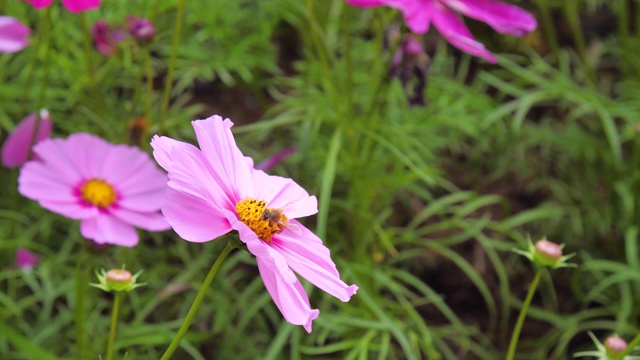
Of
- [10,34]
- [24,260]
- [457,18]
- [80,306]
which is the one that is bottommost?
[24,260]

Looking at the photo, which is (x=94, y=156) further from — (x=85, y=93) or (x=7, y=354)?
(x=85, y=93)

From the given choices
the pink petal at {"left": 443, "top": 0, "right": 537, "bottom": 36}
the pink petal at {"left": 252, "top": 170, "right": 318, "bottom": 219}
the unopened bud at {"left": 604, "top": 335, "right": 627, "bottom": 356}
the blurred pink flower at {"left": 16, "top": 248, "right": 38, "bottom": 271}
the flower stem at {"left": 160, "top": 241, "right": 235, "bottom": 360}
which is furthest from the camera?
the blurred pink flower at {"left": 16, "top": 248, "right": 38, "bottom": 271}

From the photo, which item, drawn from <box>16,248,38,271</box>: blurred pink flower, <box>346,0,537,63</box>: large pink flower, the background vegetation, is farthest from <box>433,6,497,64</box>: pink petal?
<box>16,248,38,271</box>: blurred pink flower

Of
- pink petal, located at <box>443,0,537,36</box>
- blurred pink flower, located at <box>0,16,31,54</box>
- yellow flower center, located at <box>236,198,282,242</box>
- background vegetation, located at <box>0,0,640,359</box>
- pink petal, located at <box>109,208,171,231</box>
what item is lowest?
background vegetation, located at <box>0,0,640,359</box>

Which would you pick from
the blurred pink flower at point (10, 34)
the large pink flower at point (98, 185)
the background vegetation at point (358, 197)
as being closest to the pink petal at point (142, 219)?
the large pink flower at point (98, 185)

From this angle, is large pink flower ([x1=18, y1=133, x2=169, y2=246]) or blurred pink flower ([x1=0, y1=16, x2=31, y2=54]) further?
blurred pink flower ([x1=0, y1=16, x2=31, y2=54])

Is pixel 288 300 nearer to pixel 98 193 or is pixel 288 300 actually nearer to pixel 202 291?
pixel 202 291

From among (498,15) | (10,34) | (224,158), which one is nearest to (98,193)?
(10,34)

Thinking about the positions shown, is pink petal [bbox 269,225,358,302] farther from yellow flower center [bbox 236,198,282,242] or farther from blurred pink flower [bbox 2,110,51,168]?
blurred pink flower [bbox 2,110,51,168]
